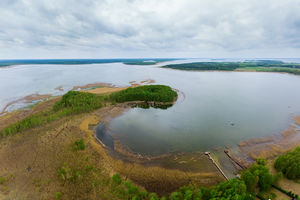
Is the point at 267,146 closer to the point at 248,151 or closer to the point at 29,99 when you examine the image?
the point at 248,151

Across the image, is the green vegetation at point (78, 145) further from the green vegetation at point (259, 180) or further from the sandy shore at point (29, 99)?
the sandy shore at point (29, 99)

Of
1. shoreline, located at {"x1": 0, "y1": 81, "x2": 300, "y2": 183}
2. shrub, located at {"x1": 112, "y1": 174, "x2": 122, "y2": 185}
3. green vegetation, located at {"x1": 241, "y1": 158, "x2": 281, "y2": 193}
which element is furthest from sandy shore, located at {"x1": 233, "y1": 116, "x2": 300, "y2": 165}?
shrub, located at {"x1": 112, "y1": 174, "x2": 122, "y2": 185}

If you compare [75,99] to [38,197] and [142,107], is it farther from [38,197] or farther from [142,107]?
[38,197]

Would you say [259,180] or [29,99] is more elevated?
[29,99]

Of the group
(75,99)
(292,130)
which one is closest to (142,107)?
(75,99)

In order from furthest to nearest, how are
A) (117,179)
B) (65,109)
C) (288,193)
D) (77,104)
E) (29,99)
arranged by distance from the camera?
1. (29,99)
2. (77,104)
3. (65,109)
4. (117,179)
5. (288,193)

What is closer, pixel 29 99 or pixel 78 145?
pixel 78 145

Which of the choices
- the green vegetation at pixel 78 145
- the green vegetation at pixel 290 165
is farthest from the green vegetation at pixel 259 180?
the green vegetation at pixel 78 145

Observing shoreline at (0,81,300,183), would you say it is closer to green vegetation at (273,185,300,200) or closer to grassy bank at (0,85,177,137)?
green vegetation at (273,185,300,200)

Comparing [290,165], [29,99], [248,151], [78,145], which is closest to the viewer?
[290,165]

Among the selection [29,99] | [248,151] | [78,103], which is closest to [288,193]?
[248,151]
